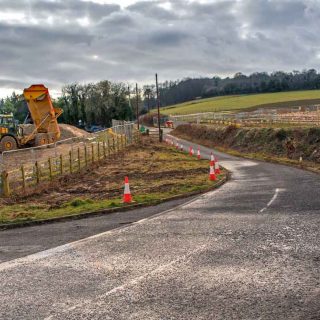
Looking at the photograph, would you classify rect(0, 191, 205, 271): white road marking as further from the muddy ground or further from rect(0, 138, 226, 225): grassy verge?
the muddy ground

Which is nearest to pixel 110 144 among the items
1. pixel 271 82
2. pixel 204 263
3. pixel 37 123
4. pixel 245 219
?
pixel 37 123

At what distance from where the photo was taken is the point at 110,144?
37344mm

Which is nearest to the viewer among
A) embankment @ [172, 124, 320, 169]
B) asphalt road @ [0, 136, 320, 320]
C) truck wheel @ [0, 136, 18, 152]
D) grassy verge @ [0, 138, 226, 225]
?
asphalt road @ [0, 136, 320, 320]

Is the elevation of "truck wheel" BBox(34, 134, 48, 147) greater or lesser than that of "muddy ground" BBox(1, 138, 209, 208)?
greater

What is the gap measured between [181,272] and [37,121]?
34.0 m

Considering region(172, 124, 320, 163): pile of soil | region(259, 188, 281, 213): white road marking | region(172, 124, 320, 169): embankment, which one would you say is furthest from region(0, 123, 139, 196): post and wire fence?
region(172, 124, 320, 163): pile of soil

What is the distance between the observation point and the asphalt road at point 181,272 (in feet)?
20.6

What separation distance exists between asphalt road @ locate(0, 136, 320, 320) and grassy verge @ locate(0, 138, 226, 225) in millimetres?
3311

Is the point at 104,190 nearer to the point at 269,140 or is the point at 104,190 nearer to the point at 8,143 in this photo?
the point at 8,143

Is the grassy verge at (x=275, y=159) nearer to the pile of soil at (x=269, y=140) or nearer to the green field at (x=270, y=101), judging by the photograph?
the pile of soil at (x=269, y=140)

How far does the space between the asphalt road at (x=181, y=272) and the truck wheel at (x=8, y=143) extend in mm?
27361

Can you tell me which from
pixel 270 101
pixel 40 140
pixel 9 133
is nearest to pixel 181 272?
pixel 9 133

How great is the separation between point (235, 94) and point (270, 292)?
176 metres

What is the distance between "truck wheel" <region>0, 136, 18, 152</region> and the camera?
37656 mm
